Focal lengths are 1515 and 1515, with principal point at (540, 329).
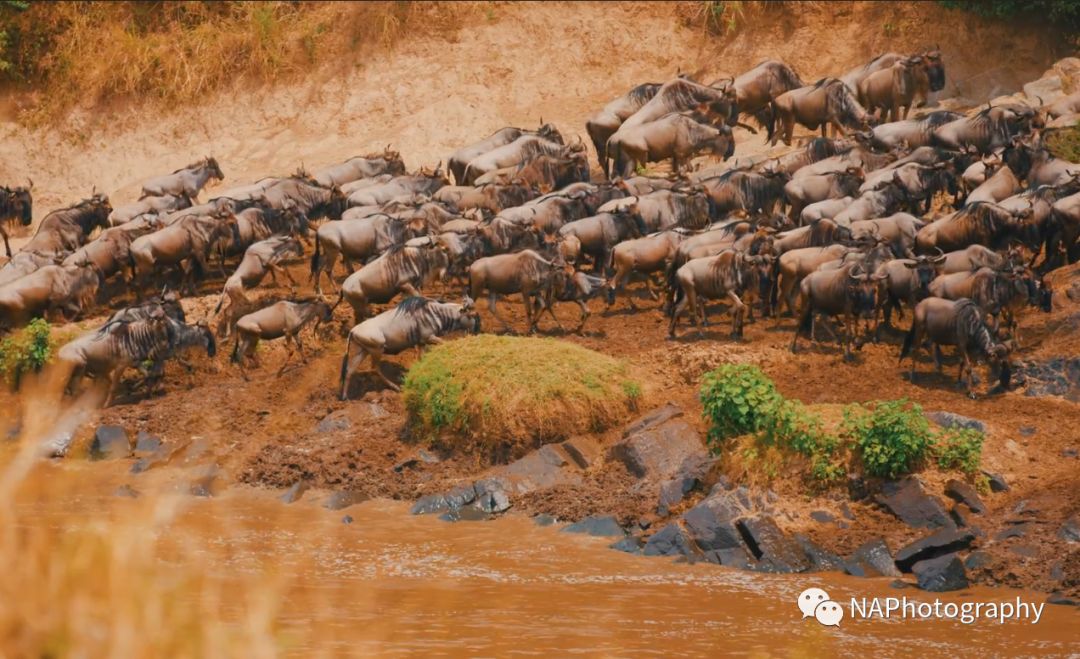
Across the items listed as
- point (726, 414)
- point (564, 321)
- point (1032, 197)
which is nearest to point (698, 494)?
point (726, 414)

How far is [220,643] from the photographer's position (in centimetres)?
427

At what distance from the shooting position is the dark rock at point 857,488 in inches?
497

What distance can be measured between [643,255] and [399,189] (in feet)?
17.7

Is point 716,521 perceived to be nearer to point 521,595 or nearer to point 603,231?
point 521,595

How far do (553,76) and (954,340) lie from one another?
15.1 meters

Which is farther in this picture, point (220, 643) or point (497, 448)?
point (497, 448)

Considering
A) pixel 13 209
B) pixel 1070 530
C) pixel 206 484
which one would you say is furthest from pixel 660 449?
pixel 13 209

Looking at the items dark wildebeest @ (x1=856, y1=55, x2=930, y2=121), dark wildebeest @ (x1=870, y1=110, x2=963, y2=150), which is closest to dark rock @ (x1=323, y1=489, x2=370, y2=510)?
dark wildebeest @ (x1=870, y1=110, x2=963, y2=150)

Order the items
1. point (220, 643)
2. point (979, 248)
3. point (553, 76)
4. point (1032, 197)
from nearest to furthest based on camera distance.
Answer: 1. point (220, 643)
2. point (979, 248)
3. point (1032, 197)
4. point (553, 76)

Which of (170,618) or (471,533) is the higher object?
(170,618)

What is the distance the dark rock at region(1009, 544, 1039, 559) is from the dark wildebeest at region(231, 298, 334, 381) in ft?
30.5

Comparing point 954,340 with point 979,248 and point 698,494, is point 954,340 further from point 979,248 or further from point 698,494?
point 698,494

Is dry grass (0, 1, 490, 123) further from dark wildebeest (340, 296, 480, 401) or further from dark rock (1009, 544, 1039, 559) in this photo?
dark rock (1009, 544, 1039, 559)

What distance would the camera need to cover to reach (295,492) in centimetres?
1506
